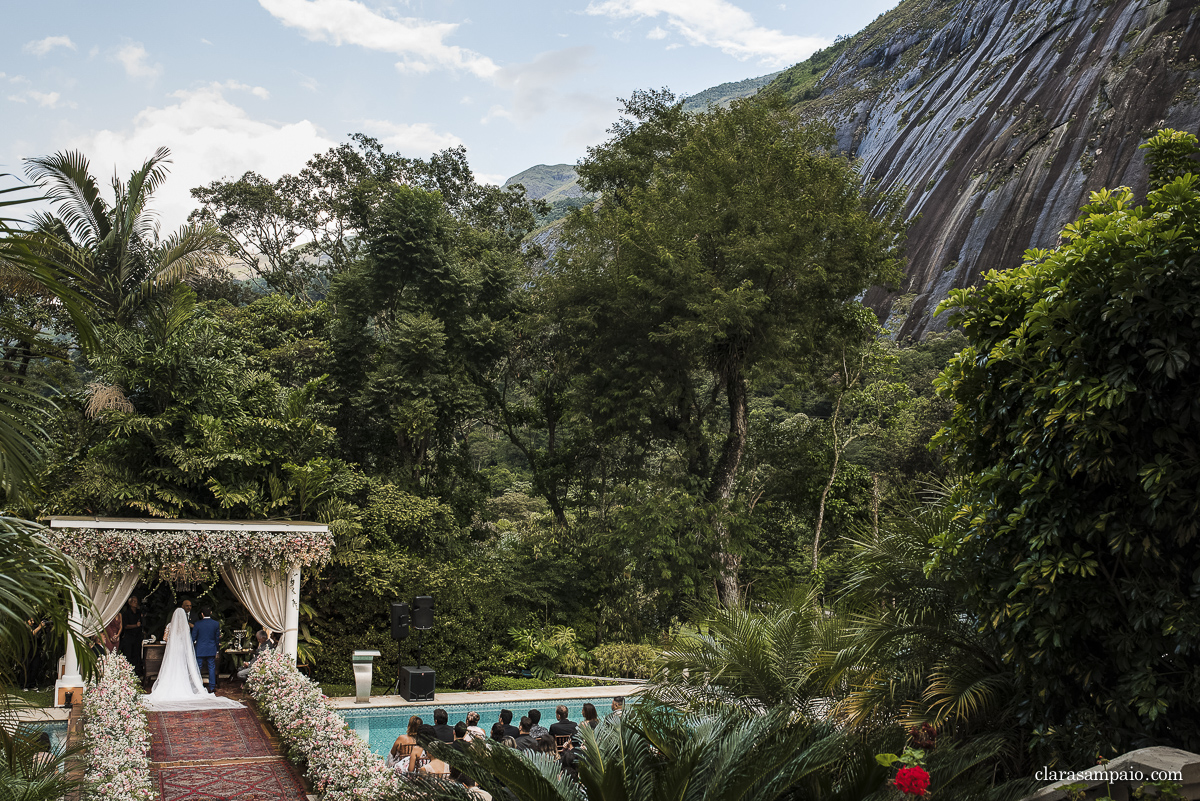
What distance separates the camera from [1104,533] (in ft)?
16.0

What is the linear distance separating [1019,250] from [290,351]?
95.7 ft

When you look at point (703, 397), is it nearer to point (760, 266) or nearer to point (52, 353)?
point (760, 266)

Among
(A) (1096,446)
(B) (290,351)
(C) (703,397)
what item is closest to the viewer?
(A) (1096,446)

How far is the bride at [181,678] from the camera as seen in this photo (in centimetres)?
1072

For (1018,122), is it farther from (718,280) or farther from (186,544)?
(186,544)

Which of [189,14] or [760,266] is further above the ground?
[189,14]

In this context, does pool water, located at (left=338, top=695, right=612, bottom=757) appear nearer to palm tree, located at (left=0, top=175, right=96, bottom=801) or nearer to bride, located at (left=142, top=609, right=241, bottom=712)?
bride, located at (left=142, top=609, right=241, bottom=712)

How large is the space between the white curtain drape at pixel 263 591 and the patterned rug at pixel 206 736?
5.86 feet

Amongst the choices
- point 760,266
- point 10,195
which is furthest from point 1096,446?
point 760,266

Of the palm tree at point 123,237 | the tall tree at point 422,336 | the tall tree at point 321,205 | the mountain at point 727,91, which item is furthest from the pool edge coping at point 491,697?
the mountain at point 727,91

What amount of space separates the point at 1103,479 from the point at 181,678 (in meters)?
11.6

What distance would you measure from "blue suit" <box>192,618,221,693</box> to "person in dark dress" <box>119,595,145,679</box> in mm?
1439

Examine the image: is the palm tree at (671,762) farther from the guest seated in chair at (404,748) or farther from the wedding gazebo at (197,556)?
the wedding gazebo at (197,556)

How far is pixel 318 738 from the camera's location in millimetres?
7523
